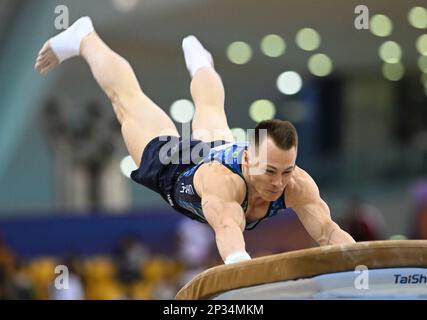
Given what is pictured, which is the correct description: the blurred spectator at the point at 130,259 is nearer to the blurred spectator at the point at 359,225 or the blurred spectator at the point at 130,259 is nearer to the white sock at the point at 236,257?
the blurred spectator at the point at 359,225

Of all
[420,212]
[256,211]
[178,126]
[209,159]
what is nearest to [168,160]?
[209,159]

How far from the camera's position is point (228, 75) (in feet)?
29.8

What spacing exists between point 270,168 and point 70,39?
4.11 feet

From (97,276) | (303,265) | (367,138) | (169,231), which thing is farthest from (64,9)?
(367,138)

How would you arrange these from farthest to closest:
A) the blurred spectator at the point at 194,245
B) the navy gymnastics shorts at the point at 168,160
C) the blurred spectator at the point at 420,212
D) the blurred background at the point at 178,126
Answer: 1. the blurred spectator at the point at 420,212
2. the blurred spectator at the point at 194,245
3. the blurred background at the point at 178,126
4. the navy gymnastics shorts at the point at 168,160

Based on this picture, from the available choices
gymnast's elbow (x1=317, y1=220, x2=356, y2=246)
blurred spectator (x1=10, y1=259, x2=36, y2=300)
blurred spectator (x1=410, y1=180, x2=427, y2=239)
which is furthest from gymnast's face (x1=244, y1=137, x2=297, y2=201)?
blurred spectator (x1=410, y1=180, x2=427, y2=239)

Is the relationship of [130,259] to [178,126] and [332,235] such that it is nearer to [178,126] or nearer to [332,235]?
[178,126]

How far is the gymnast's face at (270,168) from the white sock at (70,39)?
43.6 inches

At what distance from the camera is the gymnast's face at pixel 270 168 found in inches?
129

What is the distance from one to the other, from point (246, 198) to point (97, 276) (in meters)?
4.58

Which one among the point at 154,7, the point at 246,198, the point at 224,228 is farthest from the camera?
the point at 154,7

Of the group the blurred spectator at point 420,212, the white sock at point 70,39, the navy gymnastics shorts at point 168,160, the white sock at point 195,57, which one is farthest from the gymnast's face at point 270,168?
the blurred spectator at point 420,212

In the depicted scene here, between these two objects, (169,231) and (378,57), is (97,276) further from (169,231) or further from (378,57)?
(378,57)
